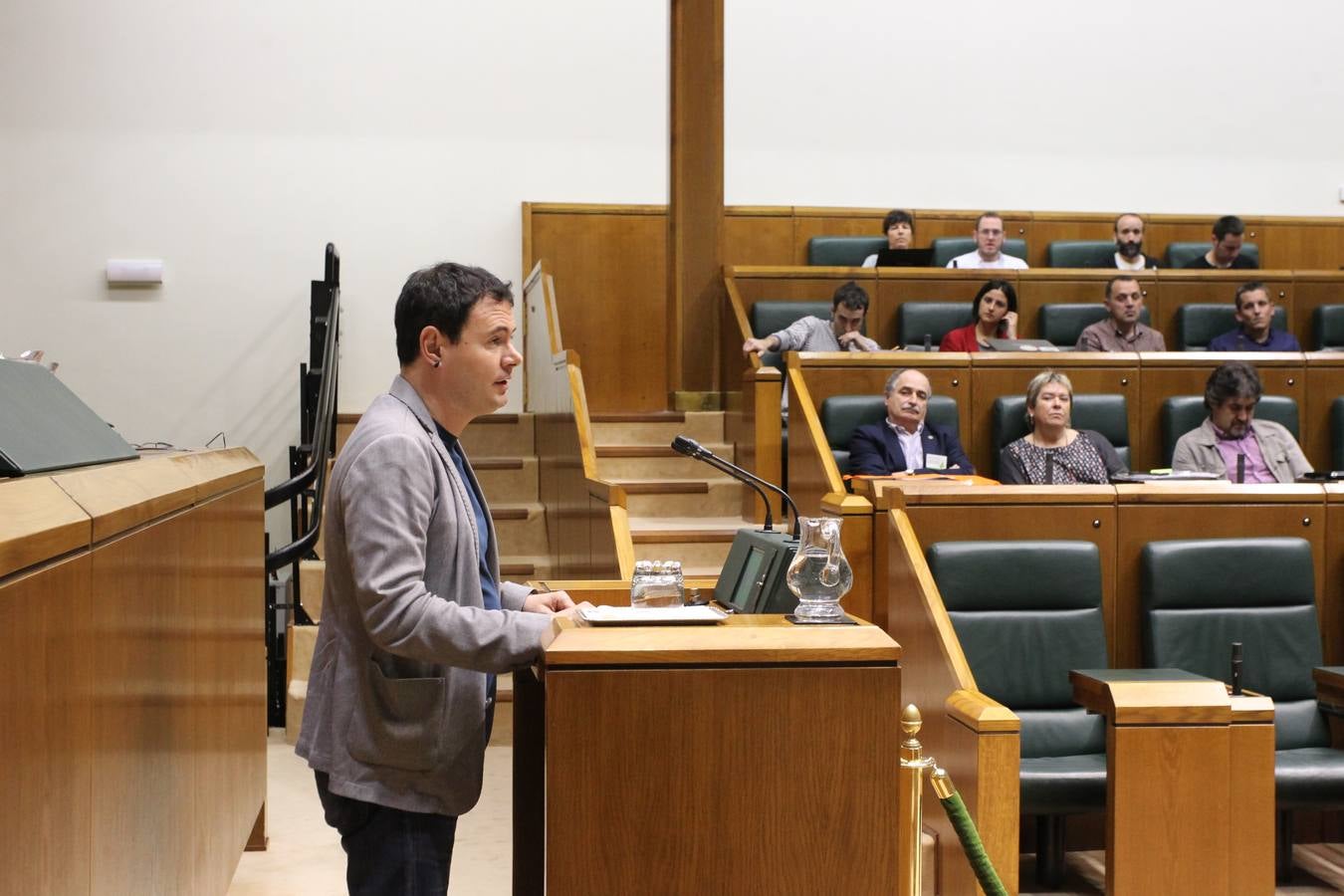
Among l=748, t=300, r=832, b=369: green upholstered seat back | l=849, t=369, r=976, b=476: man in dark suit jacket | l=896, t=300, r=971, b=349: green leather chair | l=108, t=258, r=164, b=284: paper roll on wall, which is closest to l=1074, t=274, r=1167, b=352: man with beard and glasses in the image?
l=896, t=300, r=971, b=349: green leather chair

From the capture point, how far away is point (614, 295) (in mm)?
6594

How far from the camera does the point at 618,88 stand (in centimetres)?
683

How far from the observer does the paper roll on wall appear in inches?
252

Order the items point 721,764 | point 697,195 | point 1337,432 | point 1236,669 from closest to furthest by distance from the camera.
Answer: point 721,764 < point 1236,669 < point 1337,432 < point 697,195

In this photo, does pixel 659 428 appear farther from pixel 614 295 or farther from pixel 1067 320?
pixel 1067 320

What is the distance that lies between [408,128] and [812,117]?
6.70 ft

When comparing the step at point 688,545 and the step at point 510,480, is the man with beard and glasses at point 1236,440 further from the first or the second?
the step at point 510,480

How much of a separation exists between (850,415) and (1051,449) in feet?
2.00

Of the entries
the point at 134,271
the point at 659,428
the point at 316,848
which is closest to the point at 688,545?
the point at 659,428

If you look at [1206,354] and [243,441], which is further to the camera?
[243,441]

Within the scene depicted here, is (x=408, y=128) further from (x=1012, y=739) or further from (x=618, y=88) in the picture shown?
(x=1012, y=739)

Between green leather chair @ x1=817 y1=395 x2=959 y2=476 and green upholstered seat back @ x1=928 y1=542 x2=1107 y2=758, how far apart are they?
124 cm

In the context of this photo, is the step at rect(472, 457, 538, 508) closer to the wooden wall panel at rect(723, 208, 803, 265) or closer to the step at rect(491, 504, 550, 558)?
the step at rect(491, 504, 550, 558)

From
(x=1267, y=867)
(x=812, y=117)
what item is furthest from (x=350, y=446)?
(x=812, y=117)
